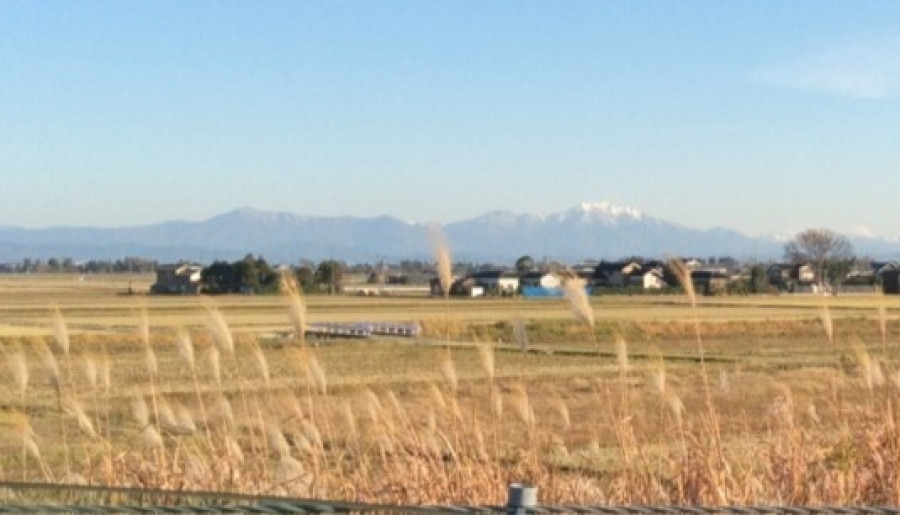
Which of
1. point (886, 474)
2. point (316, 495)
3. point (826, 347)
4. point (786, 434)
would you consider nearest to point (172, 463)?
point (316, 495)

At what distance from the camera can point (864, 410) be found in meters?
9.02

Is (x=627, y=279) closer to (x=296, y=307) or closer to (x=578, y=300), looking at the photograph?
(x=578, y=300)

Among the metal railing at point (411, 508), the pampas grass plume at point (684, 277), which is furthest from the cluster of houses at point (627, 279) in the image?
the metal railing at point (411, 508)

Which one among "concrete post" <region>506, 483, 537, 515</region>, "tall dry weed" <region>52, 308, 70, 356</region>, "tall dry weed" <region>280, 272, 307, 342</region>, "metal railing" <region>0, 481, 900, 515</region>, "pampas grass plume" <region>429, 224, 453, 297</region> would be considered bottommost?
"metal railing" <region>0, 481, 900, 515</region>

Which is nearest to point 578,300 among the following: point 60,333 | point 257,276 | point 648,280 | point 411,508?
point 60,333

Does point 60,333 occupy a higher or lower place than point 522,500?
higher

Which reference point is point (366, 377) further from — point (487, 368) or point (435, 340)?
point (487, 368)

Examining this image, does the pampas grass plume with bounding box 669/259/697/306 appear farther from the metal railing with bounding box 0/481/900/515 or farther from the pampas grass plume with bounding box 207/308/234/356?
the metal railing with bounding box 0/481/900/515

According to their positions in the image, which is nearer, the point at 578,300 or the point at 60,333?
the point at 578,300

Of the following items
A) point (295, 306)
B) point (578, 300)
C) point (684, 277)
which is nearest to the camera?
point (295, 306)

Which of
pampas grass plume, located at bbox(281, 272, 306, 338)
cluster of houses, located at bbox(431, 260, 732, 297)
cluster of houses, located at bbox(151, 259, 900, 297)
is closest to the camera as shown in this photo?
pampas grass plume, located at bbox(281, 272, 306, 338)

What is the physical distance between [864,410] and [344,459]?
3.70 metres

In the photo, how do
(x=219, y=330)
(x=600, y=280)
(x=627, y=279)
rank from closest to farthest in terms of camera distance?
(x=219, y=330)
(x=627, y=279)
(x=600, y=280)

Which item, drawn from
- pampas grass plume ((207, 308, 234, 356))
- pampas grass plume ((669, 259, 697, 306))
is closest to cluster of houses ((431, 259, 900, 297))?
pampas grass plume ((669, 259, 697, 306))
